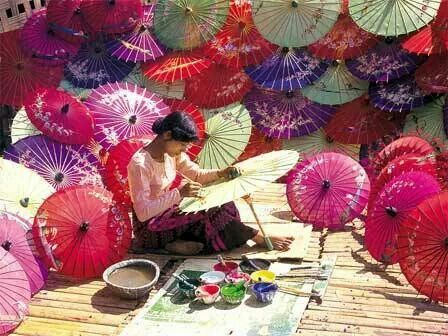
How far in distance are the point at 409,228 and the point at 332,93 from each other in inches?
111

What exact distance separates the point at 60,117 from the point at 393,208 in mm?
2939

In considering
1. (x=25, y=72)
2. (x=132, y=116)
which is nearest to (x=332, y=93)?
(x=132, y=116)

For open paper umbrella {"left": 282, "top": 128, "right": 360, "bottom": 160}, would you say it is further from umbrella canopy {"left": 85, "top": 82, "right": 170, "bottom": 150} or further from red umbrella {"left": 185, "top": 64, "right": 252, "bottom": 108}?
umbrella canopy {"left": 85, "top": 82, "right": 170, "bottom": 150}

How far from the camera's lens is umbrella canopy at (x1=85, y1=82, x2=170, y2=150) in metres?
5.34

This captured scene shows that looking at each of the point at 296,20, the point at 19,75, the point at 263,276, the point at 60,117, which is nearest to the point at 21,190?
the point at 60,117

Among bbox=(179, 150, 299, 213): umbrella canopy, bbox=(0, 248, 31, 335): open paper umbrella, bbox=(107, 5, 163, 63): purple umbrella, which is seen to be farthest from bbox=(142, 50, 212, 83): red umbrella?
bbox=(0, 248, 31, 335): open paper umbrella

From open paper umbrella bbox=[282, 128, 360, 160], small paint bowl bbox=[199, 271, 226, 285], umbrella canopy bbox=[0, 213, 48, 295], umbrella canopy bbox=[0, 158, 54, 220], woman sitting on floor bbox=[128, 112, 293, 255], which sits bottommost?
small paint bowl bbox=[199, 271, 226, 285]

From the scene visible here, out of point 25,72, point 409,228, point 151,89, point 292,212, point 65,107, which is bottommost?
point 409,228

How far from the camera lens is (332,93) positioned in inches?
241

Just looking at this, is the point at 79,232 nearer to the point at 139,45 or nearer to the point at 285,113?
the point at 285,113

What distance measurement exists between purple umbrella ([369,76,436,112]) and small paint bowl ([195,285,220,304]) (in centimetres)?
298

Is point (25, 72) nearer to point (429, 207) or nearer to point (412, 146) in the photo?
point (412, 146)

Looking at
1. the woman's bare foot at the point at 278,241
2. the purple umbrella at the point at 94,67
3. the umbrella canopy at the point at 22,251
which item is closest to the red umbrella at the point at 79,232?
the umbrella canopy at the point at 22,251

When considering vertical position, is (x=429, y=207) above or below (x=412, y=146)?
below
